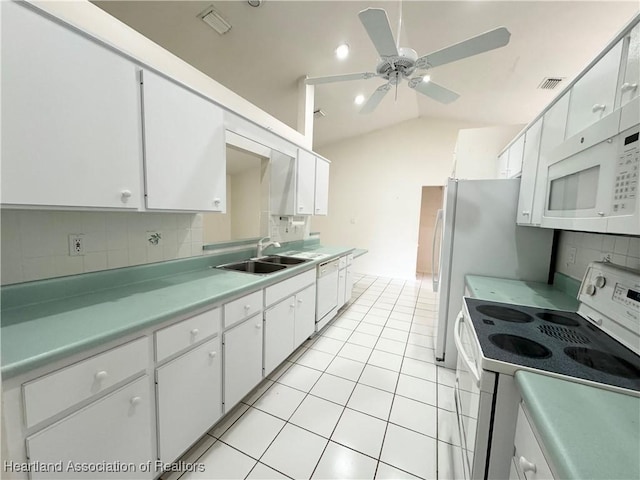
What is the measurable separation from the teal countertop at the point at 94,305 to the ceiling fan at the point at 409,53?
66.1 inches

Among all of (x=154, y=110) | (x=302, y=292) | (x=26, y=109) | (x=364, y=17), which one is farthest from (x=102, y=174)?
(x=302, y=292)

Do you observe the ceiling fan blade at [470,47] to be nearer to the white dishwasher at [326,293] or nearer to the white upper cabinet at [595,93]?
the white upper cabinet at [595,93]

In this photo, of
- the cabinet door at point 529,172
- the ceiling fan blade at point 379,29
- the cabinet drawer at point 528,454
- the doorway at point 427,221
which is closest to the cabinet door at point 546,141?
the cabinet door at point 529,172

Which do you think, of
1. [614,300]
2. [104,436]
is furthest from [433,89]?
[104,436]

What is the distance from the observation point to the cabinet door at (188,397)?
1.23 m

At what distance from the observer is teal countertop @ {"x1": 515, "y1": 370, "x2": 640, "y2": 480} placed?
57 centimetres

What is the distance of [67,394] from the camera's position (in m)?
0.88

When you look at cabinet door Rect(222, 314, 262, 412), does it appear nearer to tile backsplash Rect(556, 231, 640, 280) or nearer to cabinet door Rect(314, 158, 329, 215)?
cabinet door Rect(314, 158, 329, 215)

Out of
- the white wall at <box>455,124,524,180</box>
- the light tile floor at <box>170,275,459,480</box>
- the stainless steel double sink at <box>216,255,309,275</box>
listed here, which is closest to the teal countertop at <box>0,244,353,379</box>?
the stainless steel double sink at <box>216,255,309,275</box>

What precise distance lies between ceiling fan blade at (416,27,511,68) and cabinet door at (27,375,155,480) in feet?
8.05

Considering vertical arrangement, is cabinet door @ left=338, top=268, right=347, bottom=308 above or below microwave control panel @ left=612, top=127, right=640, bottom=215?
below

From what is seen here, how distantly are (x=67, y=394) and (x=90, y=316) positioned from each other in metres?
0.32

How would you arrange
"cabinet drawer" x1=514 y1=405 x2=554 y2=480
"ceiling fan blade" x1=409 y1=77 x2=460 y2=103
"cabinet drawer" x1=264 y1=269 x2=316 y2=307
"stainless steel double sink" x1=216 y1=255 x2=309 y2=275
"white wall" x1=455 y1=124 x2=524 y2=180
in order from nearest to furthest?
"cabinet drawer" x1=514 y1=405 x2=554 y2=480 < "cabinet drawer" x1=264 y1=269 x2=316 y2=307 < "ceiling fan blade" x1=409 y1=77 x2=460 y2=103 < "stainless steel double sink" x1=216 y1=255 x2=309 y2=275 < "white wall" x1=455 y1=124 x2=524 y2=180

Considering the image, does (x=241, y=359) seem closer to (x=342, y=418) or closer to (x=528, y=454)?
(x=342, y=418)
